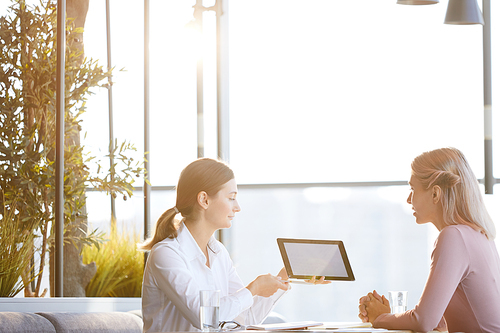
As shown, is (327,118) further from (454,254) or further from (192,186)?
(454,254)

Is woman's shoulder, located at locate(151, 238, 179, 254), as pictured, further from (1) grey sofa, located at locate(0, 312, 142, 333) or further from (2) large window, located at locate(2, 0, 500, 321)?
(2) large window, located at locate(2, 0, 500, 321)

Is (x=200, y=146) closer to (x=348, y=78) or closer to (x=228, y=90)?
(x=228, y=90)

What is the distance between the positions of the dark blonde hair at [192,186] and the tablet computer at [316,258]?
0.38 meters

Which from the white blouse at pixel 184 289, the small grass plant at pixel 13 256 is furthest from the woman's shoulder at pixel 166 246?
the small grass plant at pixel 13 256

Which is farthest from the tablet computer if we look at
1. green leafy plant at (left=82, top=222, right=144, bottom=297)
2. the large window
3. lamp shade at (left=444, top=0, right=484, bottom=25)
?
the large window

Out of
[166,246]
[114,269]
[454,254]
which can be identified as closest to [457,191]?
[454,254]

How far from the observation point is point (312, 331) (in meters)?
1.68

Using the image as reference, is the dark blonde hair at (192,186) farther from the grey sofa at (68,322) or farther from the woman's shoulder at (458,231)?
the woman's shoulder at (458,231)

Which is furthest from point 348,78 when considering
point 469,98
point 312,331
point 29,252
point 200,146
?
point 312,331

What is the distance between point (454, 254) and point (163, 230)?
106 centimetres

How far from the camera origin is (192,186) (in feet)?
7.50

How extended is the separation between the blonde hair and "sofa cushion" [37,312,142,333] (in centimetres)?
157

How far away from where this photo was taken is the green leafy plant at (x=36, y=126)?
3488mm

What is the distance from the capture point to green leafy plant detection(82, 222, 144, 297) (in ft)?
12.5
